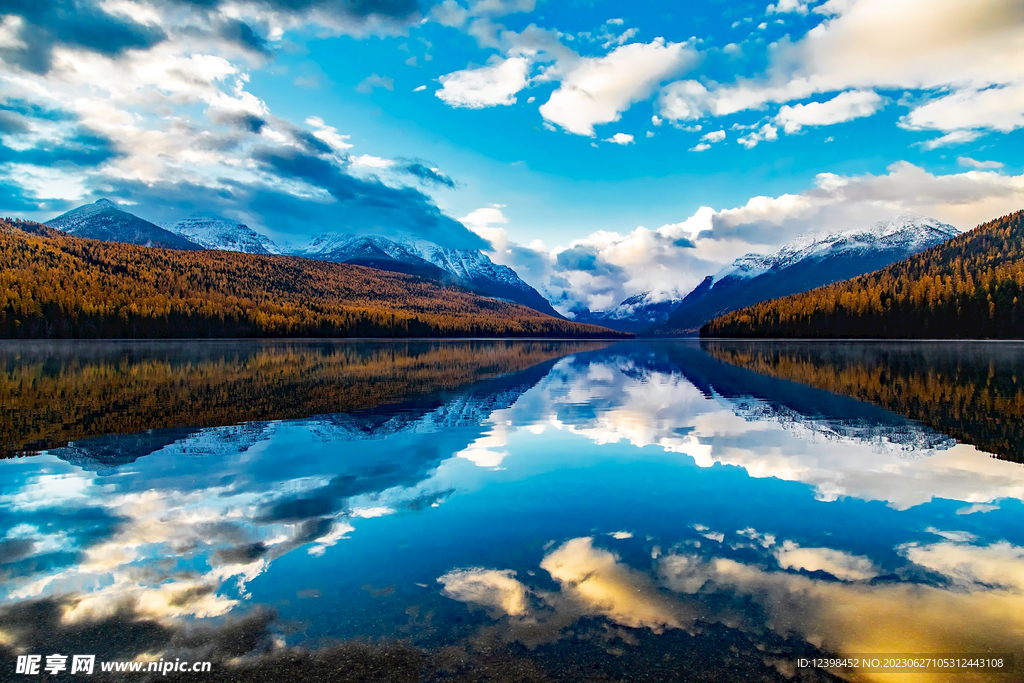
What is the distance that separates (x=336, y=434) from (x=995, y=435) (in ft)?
101

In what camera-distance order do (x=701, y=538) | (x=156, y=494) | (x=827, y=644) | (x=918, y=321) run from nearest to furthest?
(x=827, y=644), (x=701, y=538), (x=156, y=494), (x=918, y=321)

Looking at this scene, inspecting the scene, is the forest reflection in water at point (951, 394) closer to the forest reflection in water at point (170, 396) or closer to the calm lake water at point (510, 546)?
the calm lake water at point (510, 546)

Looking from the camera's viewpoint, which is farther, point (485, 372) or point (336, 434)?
point (485, 372)

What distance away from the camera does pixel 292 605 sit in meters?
9.38

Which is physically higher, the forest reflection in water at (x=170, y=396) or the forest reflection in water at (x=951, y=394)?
the forest reflection in water at (x=170, y=396)

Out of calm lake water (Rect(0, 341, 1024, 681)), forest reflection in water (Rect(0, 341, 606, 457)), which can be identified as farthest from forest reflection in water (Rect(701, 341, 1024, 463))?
forest reflection in water (Rect(0, 341, 606, 457))

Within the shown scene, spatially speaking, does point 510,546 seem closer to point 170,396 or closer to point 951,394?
point 170,396

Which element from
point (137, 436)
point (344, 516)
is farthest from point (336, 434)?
point (344, 516)

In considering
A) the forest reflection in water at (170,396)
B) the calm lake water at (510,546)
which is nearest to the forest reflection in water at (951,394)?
the calm lake water at (510,546)

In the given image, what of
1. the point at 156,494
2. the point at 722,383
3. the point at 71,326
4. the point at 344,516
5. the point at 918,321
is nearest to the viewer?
the point at 344,516

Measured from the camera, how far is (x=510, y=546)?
12172mm

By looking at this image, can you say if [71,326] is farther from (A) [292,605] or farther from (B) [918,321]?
(B) [918,321]

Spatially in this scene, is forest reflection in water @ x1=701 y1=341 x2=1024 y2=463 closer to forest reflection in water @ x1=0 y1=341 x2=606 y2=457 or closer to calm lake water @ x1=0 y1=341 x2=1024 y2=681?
calm lake water @ x1=0 y1=341 x2=1024 y2=681

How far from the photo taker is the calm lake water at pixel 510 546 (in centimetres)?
811
